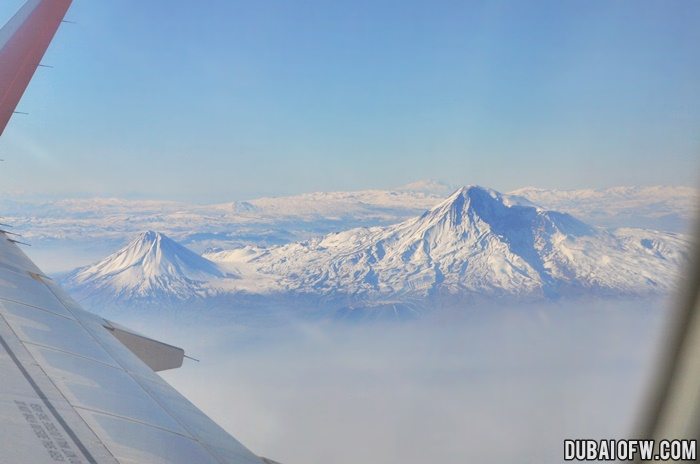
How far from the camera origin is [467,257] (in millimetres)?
135000

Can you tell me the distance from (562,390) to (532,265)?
211ft

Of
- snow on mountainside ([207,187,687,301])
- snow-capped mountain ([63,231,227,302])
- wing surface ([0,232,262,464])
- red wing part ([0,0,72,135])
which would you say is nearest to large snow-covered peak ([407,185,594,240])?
snow on mountainside ([207,187,687,301])

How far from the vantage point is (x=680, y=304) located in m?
1.87

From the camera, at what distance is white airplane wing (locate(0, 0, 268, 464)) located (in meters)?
2.18

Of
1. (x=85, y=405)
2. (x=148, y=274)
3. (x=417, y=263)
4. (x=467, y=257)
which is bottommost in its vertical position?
(x=85, y=405)

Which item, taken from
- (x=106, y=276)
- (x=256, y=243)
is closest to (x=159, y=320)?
(x=106, y=276)

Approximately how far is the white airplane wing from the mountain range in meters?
93.9

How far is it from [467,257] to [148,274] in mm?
64588

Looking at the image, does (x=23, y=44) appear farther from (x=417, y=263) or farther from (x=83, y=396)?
(x=417, y=263)

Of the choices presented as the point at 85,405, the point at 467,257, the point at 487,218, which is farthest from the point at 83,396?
the point at 487,218

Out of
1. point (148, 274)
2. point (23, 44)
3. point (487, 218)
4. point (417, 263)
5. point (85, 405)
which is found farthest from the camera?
point (487, 218)

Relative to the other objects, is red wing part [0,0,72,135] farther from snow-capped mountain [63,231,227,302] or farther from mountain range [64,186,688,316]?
snow-capped mountain [63,231,227,302]

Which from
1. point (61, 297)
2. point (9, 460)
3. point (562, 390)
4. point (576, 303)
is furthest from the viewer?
point (576, 303)

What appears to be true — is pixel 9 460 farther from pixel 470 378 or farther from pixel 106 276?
pixel 106 276
